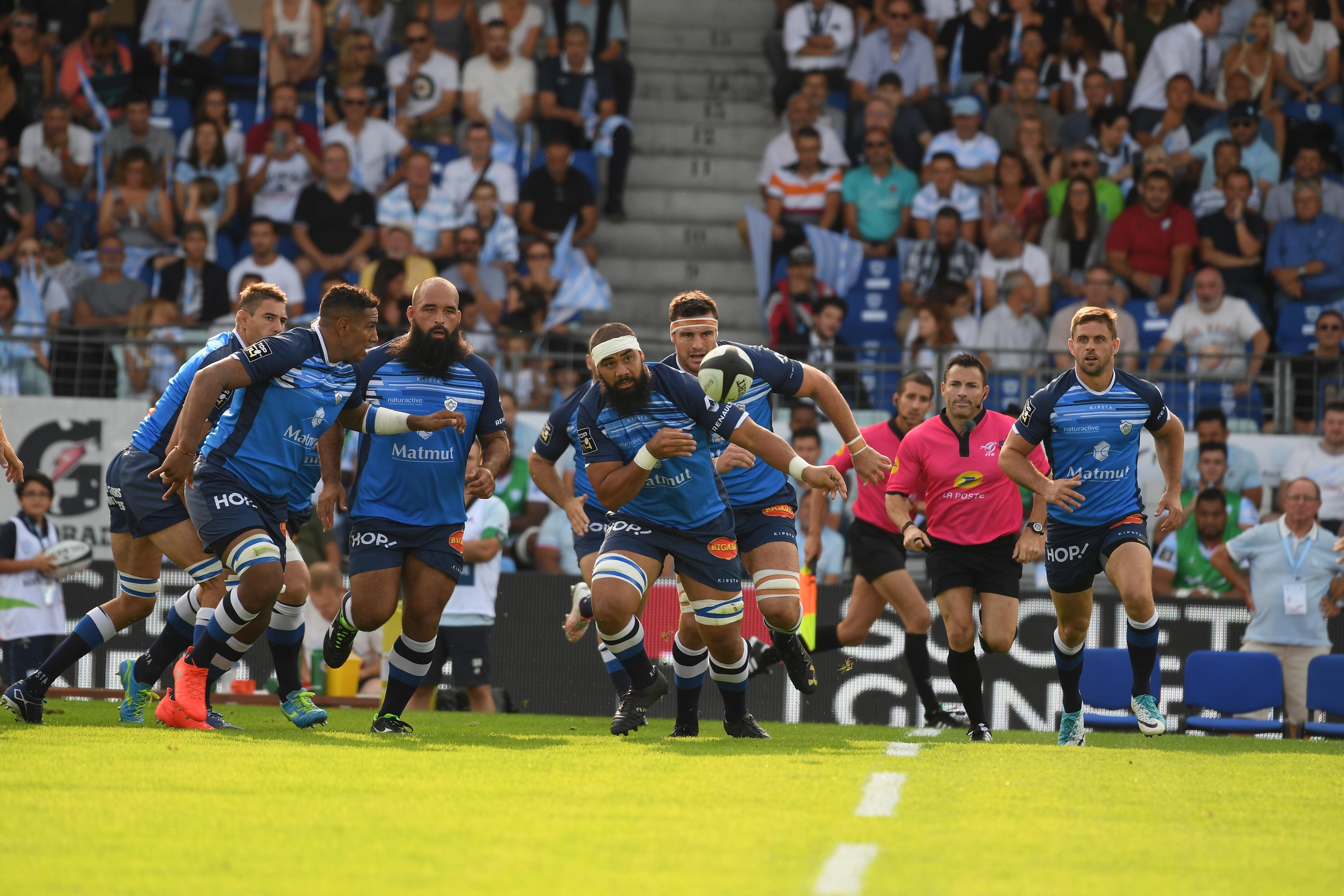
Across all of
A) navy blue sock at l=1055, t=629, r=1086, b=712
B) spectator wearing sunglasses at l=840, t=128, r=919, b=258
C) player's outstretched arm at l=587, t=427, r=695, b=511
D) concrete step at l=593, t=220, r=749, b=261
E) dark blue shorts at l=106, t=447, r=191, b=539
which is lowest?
navy blue sock at l=1055, t=629, r=1086, b=712

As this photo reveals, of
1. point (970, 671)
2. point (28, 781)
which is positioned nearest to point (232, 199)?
point (970, 671)

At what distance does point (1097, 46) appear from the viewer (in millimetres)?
19891

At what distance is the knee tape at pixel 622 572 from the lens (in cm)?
855

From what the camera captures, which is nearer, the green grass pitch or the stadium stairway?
the green grass pitch

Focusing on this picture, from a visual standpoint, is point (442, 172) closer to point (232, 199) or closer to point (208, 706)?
point (232, 199)

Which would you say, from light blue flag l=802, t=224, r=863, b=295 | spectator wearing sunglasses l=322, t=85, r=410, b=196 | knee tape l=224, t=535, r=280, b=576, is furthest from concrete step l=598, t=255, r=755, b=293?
knee tape l=224, t=535, r=280, b=576

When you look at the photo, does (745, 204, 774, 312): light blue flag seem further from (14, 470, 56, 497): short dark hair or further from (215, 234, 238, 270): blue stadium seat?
(14, 470, 56, 497): short dark hair

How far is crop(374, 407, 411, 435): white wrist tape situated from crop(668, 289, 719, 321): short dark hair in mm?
1795

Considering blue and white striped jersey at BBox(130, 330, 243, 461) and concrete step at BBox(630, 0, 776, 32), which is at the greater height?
concrete step at BBox(630, 0, 776, 32)

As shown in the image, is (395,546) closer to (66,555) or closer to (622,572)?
(622,572)

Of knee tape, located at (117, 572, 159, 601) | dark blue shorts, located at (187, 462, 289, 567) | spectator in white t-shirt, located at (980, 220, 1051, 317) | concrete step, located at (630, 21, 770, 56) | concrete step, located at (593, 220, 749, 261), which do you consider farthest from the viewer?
concrete step, located at (630, 21, 770, 56)

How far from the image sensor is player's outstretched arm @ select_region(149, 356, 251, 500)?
8.24 metres

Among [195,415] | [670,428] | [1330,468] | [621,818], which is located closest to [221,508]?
[195,415]

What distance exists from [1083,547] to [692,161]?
467 inches
